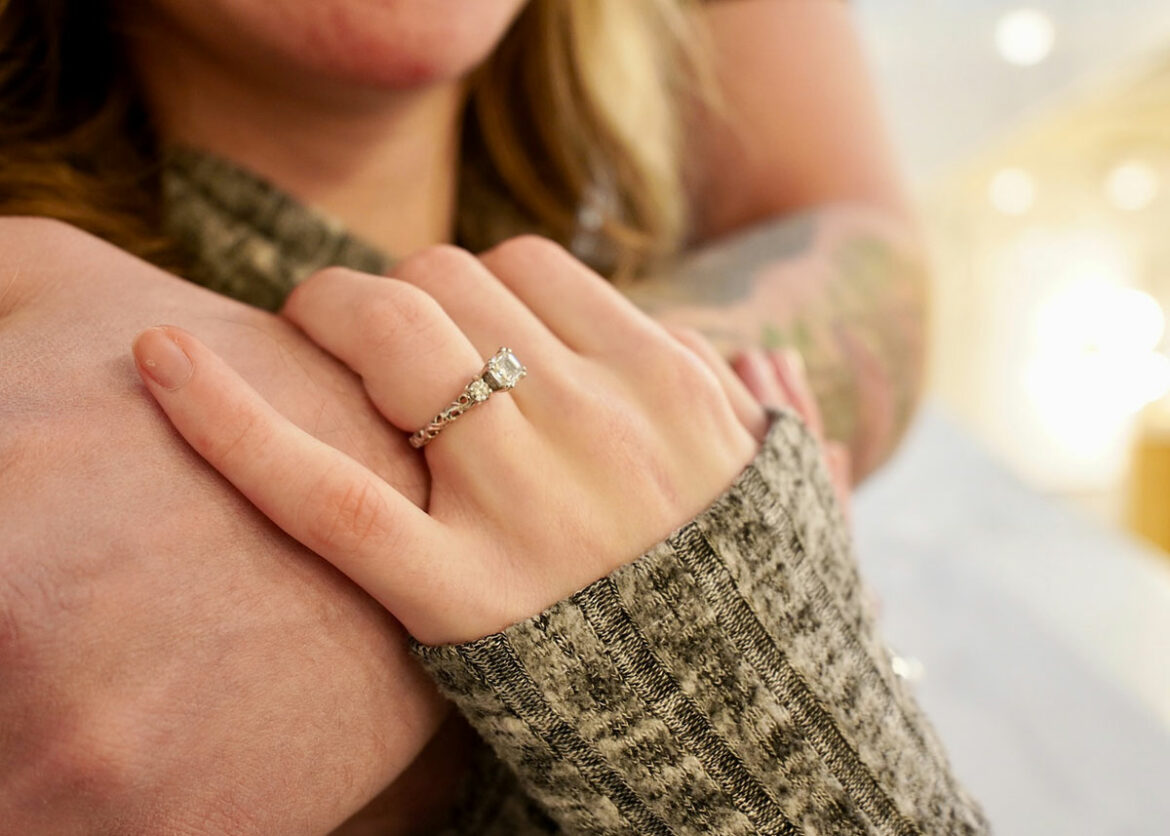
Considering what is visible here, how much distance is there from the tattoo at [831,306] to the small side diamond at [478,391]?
29 centimetres

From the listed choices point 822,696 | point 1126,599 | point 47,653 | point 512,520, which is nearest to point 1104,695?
point 1126,599

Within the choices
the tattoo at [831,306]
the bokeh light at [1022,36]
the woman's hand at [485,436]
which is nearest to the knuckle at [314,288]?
the woman's hand at [485,436]

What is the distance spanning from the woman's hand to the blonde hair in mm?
246

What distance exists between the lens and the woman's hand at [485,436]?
364 mm

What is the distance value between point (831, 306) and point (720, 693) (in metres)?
0.51

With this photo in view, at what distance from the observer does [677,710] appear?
39 cm

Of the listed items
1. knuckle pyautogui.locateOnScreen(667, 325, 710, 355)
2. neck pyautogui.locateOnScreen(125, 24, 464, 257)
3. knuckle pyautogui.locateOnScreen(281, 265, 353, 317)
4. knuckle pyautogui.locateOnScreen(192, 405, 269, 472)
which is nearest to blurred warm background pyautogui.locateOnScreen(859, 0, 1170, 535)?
neck pyautogui.locateOnScreen(125, 24, 464, 257)

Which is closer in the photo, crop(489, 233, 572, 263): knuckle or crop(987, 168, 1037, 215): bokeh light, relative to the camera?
crop(489, 233, 572, 263): knuckle

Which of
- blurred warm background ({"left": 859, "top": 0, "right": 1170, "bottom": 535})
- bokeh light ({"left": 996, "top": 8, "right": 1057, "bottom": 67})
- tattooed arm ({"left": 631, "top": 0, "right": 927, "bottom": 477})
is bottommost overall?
blurred warm background ({"left": 859, "top": 0, "right": 1170, "bottom": 535})

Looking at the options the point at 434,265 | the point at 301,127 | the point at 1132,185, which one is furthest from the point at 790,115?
the point at 1132,185

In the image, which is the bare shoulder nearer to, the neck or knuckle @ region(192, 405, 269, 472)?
the neck

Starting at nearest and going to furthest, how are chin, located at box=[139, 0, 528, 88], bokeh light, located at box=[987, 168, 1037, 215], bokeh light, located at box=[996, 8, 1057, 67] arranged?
chin, located at box=[139, 0, 528, 88] < bokeh light, located at box=[996, 8, 1057, 67] < bokeh light, located at box=[987, 168, 1037, 215]

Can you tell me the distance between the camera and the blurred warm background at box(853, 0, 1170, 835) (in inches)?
31.5

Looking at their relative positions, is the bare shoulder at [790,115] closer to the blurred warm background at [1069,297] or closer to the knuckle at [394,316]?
the knuckle at [394,316]
